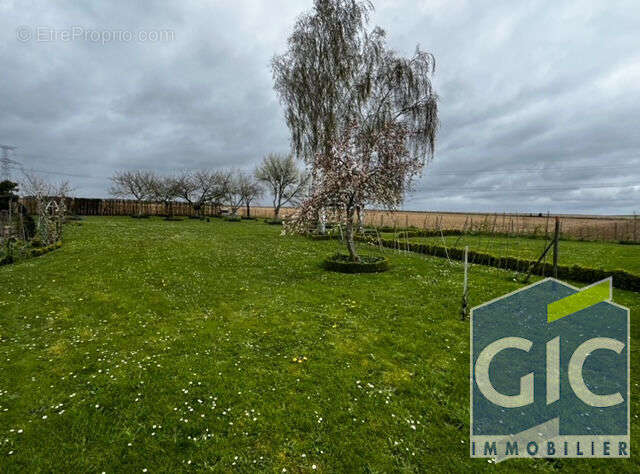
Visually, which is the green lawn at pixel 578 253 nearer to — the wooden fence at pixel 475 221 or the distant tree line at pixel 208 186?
the wooden fence at pixel 475 221

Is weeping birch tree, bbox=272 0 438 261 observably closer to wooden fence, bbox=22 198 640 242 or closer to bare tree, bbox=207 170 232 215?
wooden fence, bbox=22 198 640 242

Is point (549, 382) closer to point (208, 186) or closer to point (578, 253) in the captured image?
point (578, 253)

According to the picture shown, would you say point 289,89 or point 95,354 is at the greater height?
point 289,89

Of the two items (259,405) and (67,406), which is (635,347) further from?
(67,406)

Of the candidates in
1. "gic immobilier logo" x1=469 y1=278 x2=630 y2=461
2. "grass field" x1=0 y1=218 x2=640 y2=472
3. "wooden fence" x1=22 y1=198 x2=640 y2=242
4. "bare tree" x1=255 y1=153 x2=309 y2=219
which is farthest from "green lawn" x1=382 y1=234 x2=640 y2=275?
"bare tree" x1=255 y1=153 x2=309 y2=219

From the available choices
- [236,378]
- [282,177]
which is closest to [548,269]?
[236,378]

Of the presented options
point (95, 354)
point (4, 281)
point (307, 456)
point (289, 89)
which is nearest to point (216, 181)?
point (289, 89)

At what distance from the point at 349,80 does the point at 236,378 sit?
24.1m

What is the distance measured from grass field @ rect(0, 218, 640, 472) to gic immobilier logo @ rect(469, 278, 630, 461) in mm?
230

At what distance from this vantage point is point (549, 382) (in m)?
5.22

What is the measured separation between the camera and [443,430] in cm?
413

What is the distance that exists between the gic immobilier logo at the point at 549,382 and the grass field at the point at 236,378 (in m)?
0.23

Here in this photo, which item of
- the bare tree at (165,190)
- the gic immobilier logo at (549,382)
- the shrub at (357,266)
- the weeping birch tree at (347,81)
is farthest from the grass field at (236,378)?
the bare tree at (165,190)

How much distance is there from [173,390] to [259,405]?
58.9 inches
